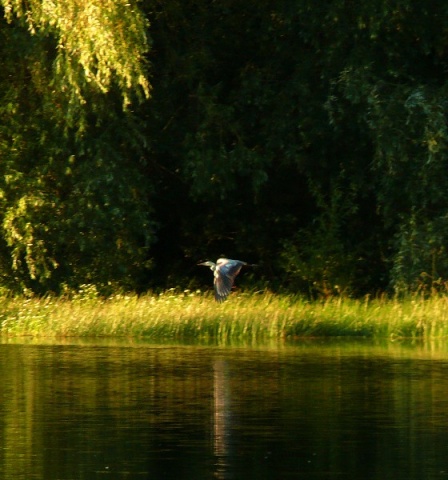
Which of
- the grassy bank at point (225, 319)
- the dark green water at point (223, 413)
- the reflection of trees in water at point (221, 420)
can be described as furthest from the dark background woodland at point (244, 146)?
the reflection of trees in water at point (221, 420)

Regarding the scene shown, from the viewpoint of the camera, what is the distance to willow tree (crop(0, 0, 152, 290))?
24000mm

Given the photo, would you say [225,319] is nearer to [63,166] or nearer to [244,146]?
[63,166]

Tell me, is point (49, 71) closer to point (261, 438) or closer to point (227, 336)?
point (227, 336)

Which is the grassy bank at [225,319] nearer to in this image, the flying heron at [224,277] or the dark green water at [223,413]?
the flying heron at [224,277]

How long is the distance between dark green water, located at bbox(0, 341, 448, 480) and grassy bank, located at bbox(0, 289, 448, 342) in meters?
1.96

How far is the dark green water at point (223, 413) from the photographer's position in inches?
423

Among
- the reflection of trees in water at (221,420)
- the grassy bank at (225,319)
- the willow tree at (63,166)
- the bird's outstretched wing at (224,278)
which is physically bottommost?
the reflection of trees in water at (221,420)

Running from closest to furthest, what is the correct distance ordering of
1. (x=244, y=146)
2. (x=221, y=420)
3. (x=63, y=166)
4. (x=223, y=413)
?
(x=221, y=420) < (x=223, y=413) < (x=63, y=166) < (x=244, y=146)

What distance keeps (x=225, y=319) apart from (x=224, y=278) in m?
2.05

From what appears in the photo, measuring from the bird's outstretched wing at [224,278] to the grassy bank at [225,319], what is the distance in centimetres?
23

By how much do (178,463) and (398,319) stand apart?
1166 centimetres

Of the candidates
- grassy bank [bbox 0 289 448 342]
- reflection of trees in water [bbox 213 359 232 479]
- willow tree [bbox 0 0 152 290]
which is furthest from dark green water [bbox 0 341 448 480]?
willow tree [bbox 0 0 152 290]

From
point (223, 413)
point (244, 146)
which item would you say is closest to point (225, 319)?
point (244, 146)

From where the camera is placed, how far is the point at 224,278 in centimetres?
2402
